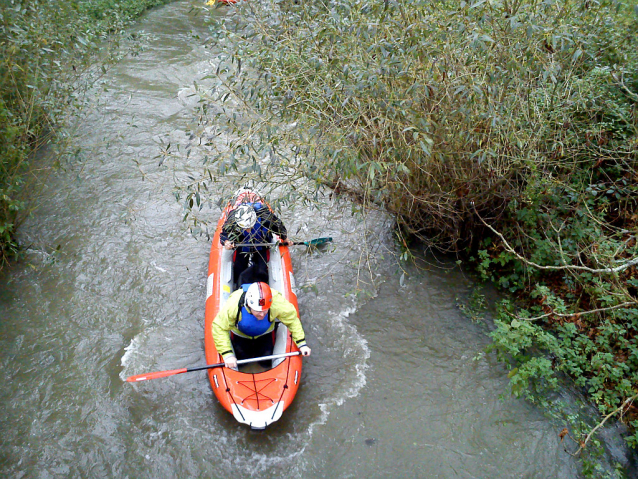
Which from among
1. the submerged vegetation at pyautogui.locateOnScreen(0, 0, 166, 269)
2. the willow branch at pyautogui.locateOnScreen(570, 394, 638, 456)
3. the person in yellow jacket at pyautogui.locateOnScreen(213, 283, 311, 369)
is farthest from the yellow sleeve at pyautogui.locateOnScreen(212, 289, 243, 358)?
the willow branch at pyautogui.locateOnScreen(570, 394, 638, 456)

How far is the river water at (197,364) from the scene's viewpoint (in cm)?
400

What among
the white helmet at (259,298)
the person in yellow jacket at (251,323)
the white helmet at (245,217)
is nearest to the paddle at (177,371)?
the person in yellow jacket at (251,323)

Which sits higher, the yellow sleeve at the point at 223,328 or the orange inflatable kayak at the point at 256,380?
the yellow sleeve at the point at 223,328

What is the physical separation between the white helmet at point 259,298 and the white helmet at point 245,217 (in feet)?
3.25

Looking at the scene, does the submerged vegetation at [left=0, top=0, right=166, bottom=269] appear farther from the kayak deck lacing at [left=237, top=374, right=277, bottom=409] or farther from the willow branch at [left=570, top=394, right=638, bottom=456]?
the willow branch at [left=570, top=394, right=638, bottom=456]

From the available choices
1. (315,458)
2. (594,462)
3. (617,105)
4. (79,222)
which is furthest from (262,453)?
(617,105)

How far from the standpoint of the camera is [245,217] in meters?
4.99

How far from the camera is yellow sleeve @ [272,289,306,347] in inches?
171

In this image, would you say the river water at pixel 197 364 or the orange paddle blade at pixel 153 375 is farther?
the orange paddle blade at pixel 153 375

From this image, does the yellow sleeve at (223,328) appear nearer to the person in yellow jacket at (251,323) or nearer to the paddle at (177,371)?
the person in yellow jacket at (251,323)

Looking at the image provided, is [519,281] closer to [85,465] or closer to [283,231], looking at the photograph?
[283,231]

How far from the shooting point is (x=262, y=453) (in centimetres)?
409

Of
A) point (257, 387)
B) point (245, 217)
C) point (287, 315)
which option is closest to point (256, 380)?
point (257, 387)

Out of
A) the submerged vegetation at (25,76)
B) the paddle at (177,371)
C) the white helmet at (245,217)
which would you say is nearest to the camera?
the paddle at (177,371)
